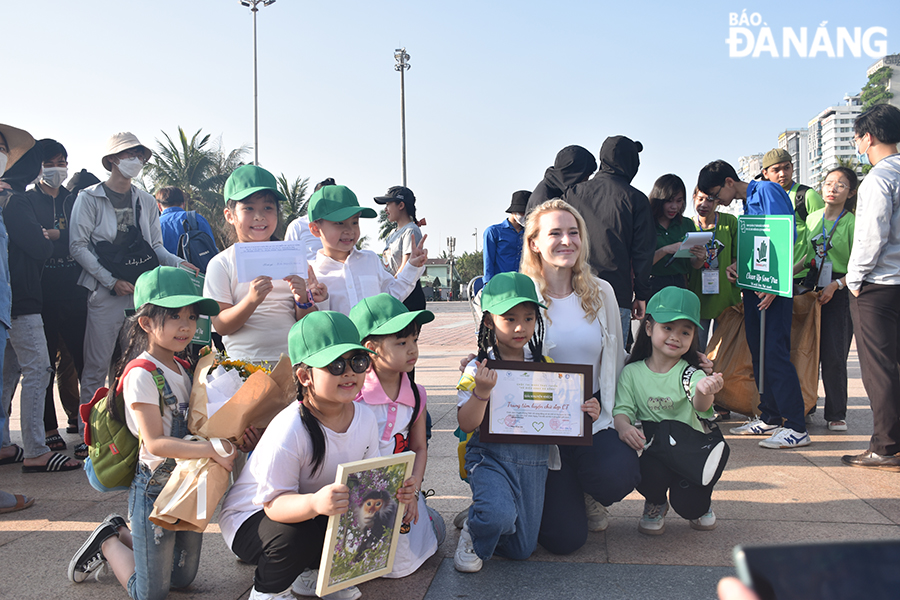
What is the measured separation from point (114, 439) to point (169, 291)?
0.66 meters

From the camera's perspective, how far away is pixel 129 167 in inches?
191

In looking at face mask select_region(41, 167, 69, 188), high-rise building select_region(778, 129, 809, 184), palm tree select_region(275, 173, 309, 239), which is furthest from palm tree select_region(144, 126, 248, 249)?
high-rise building select_region(778, 129, 809, 184)

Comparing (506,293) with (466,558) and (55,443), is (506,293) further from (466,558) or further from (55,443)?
(55,443)

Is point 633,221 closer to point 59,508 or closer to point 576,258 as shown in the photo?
point 576,258

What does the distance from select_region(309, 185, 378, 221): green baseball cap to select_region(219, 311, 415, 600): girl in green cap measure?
3.35 feet

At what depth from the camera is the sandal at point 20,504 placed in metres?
3.62

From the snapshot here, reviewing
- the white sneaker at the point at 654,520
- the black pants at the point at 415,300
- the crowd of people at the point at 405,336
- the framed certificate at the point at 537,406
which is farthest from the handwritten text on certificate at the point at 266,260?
the white sneaker at the point at 654,520

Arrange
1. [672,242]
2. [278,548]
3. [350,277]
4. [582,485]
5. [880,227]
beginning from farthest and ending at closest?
[672,242], [880,227], [350,277], [582,485], [278,548]

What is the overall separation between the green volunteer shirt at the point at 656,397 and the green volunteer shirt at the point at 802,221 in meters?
2.67

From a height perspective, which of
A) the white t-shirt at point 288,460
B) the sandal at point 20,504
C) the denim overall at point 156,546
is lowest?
the sandal at point 20,504

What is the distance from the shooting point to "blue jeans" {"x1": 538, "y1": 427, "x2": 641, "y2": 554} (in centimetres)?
300

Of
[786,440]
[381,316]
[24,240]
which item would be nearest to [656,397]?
[381,316]

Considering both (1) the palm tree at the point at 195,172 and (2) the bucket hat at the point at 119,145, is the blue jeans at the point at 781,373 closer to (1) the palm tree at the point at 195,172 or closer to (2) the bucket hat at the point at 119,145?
Answer: (2) the bucket hat at the point at 119,145

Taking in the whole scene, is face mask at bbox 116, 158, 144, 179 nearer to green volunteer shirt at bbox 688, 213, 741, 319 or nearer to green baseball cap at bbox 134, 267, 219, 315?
green baseball cap at bbox 134, 267, 219, 315
